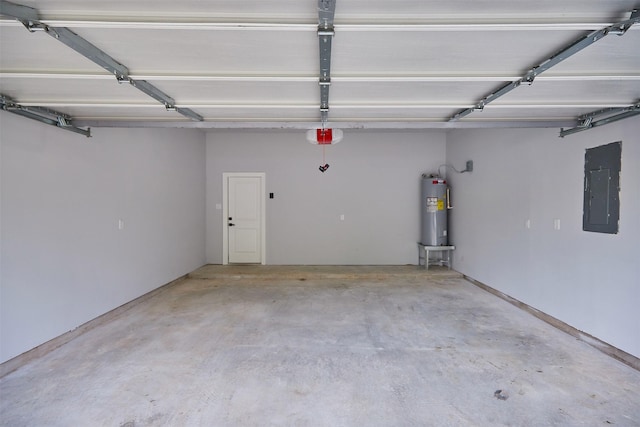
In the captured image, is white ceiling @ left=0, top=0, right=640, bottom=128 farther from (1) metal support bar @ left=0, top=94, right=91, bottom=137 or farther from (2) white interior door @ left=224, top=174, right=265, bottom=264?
(2) white interior door @ left=224, top=174, right=265, bottom=264

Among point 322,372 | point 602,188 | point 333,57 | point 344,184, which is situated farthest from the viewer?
point 344,184

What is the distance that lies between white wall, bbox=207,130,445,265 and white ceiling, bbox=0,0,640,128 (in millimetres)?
3530

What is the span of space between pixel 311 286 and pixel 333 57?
4.06 metres

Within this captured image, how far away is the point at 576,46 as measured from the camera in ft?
5.64

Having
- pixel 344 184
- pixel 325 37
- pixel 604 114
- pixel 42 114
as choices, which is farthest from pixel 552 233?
pixel 42 114

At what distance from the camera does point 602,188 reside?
10.1 ft

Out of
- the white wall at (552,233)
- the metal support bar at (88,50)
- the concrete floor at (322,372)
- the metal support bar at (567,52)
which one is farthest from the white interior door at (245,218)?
the metal support bar at (567,52)

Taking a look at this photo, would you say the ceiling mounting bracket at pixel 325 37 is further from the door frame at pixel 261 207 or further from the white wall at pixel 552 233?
the door frame at pixel 261 207

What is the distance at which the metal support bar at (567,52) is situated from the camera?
1.52 m

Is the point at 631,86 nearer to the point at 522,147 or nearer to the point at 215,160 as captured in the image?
the point at 522,147

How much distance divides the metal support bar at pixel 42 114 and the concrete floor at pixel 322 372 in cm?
208

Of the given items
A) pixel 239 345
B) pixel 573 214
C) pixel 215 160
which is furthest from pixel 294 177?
pixel 573 214

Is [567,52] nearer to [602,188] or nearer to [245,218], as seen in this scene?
[602,188]

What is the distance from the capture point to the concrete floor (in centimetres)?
212
